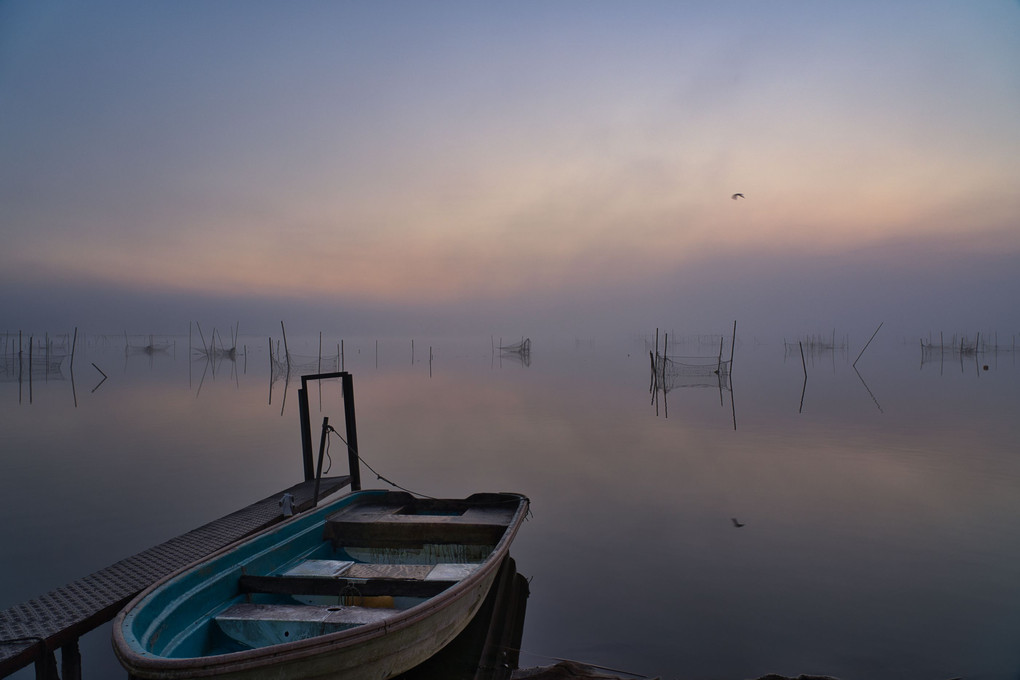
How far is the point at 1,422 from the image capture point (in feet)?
58.1

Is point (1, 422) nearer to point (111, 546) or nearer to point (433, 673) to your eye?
point (111, 546)

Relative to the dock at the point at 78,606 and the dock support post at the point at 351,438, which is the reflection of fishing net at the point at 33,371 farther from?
the dock at the point at 78,606

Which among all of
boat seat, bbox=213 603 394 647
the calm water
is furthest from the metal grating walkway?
the calm water

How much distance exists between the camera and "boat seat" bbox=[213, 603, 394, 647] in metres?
3.67

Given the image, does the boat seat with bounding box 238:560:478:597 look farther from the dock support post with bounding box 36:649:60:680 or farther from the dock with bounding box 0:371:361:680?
the dock support post with bounding box 36:649:60:680

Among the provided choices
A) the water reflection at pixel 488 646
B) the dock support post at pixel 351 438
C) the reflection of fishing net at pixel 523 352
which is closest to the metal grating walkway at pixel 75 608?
the water reflection at pixel 488 646

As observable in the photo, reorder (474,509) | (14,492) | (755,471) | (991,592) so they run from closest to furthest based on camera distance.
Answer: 1. (991,592)
2. (474,509)
3. (14,492)
4. (755,471)

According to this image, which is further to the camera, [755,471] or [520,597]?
[755,471]

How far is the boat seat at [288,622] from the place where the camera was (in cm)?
367

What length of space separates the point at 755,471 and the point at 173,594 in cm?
1109

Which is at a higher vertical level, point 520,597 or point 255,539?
point 255,539

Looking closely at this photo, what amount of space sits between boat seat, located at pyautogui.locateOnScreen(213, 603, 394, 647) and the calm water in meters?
1.97

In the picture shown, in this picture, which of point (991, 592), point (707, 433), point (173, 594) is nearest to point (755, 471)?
point (707, 433)

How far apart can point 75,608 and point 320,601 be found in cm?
166
